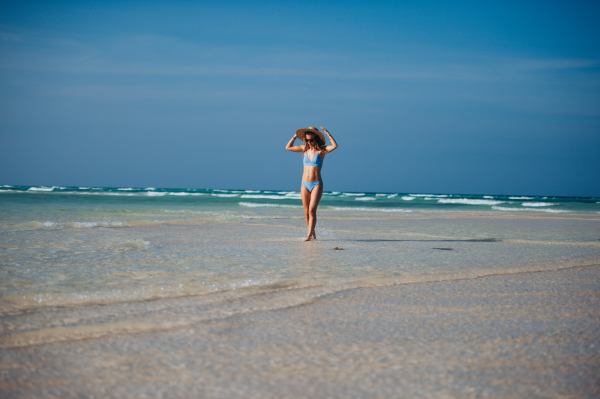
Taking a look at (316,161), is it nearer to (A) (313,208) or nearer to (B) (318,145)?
(B) (318,145)

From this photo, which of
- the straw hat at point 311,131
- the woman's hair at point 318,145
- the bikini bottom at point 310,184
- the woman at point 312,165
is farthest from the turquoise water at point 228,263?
the straw hat at point 311,131

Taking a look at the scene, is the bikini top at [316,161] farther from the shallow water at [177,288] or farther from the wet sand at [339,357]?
the wet sand at [339,357]

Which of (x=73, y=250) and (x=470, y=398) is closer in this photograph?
(x=470, y=398)

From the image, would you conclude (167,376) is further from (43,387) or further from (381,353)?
(381,353)

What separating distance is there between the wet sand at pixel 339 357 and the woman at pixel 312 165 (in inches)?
179

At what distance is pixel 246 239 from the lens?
24.9ft

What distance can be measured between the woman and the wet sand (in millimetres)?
4542

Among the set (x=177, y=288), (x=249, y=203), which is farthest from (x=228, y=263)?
(x=249, y=203)

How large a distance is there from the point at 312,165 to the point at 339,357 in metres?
5.87

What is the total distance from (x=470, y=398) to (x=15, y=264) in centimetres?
468

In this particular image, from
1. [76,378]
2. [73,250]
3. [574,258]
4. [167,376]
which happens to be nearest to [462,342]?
[167,376]

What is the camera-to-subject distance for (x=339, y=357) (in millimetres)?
2178

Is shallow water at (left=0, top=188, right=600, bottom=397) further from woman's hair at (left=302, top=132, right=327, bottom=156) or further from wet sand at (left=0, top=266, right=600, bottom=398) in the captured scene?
woman's hair at (left=302, top=132, right=327, bottom=156)

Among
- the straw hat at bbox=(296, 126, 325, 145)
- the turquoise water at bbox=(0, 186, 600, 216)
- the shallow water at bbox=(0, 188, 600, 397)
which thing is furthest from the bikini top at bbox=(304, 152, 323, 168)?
the turquoise water at bbox=(0, 186, 600, 216)
